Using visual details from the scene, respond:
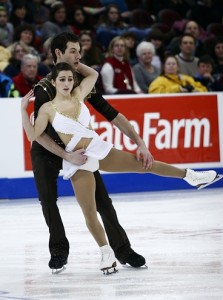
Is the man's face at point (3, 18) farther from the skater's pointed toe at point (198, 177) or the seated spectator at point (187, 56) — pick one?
the skater's pointed toe at point (198, 177)

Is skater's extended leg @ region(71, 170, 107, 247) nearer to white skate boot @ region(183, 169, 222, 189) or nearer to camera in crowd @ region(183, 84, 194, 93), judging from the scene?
white skate boot @ region(183, 169, 222, 189)

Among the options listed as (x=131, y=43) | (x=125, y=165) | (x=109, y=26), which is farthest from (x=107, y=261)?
(x=109, y=26)

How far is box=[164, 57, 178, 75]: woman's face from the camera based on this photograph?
1112 cm

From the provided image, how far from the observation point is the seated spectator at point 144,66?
458 inches

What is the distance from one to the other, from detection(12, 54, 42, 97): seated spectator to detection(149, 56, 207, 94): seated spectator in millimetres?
1498

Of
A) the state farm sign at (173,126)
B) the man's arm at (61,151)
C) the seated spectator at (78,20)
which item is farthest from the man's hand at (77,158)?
the seated spectator at (78,20)

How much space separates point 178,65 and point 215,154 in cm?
131

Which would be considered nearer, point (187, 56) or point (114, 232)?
point (114, 232)

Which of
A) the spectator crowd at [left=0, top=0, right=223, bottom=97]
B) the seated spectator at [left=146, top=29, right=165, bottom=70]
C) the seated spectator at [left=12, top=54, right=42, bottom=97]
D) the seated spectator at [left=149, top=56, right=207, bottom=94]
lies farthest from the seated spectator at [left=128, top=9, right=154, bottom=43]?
the seated spectator at [left=12, top=54, right=42, bottom=97]

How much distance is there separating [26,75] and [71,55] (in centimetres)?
473

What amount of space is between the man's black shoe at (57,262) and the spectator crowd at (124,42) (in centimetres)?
462

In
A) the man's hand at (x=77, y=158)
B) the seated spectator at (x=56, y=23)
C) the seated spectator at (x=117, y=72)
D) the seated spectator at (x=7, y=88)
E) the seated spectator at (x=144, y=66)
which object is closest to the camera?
the man's hand at (x=77, y=158)

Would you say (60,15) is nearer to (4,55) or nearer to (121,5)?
(4,55)

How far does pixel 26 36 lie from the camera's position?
11.5 meters
